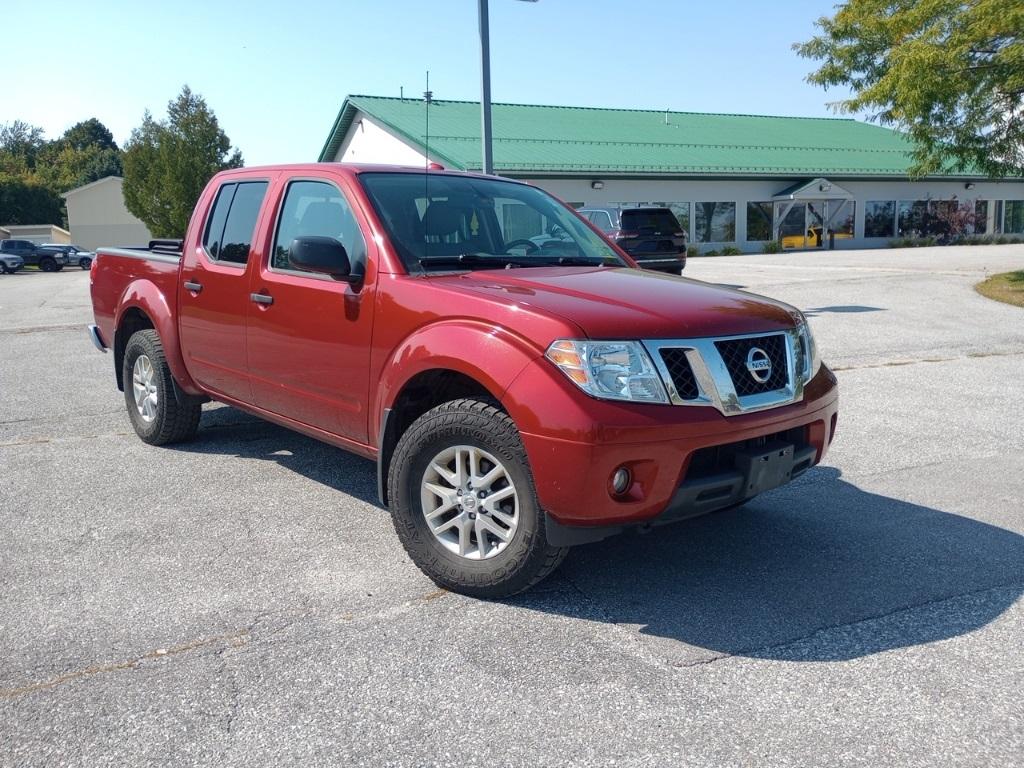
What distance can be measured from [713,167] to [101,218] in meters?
52.5

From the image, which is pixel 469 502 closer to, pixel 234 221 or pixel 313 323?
pixel 313 323

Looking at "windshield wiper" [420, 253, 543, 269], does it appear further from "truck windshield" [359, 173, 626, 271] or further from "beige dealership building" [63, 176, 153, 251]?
"beige dealership building" [63, 176, 153, 251]

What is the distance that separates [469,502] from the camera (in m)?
3.88

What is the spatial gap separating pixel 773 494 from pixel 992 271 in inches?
802

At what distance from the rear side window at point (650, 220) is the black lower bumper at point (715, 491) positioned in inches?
597

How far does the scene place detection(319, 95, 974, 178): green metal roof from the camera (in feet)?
119

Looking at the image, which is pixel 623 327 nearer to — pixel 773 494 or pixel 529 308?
pixel 529 308

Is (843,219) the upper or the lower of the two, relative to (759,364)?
upper

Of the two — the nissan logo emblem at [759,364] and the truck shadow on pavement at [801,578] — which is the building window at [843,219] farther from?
the nissan logo emblem at [759,364]

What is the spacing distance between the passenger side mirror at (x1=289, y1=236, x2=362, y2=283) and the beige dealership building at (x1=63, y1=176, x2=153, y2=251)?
72.3 m

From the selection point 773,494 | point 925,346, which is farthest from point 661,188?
point 773,494

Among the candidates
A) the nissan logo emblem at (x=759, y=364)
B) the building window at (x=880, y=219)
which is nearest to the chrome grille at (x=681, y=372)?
the nissan logo emblem at (x=759, y=364)

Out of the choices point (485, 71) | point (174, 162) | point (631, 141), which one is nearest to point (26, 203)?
point (174, 162)

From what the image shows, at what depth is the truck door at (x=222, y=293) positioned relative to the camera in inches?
214
